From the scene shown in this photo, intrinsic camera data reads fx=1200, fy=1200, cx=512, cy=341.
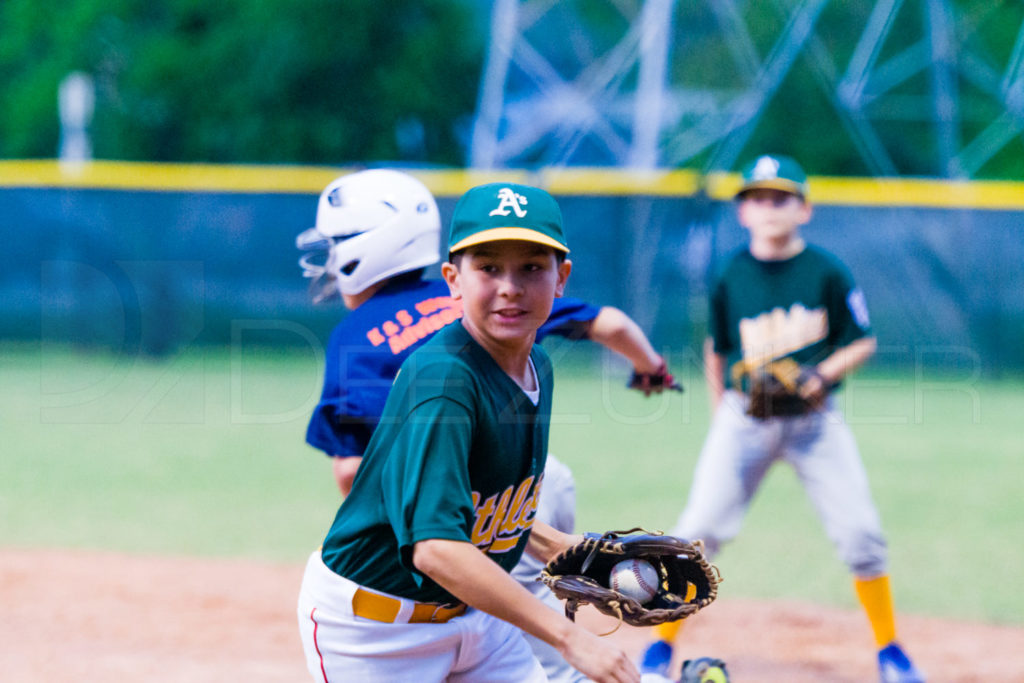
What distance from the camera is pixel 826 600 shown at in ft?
18.5

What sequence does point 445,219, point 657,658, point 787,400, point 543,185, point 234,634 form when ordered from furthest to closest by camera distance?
point 543,185
point 445,219
point 234,634
point 787,400
point 657,658

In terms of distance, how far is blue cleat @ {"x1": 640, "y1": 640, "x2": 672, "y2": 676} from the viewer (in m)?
4.39

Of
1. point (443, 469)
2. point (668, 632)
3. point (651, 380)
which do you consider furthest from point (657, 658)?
point (443, 469)

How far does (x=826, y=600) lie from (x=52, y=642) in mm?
3441

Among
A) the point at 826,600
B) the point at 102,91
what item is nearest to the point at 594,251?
the point at 826,600

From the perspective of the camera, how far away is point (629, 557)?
2.61 meters

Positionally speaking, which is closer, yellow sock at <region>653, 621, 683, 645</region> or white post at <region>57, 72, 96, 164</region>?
yellow sock at <region>653, 621, 683, 645</region>

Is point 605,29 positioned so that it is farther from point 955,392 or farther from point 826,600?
point 826,600

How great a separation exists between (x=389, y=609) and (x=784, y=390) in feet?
8.46

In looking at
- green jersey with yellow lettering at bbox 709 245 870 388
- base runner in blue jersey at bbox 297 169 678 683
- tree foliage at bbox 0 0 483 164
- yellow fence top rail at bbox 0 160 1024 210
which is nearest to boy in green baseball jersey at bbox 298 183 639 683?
base runner in blue jersey at bbox 297 169 678 683

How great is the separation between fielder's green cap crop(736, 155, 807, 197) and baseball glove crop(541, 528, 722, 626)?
259 centimetres

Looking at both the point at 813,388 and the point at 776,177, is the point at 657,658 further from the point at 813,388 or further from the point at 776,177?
the point at 776,177

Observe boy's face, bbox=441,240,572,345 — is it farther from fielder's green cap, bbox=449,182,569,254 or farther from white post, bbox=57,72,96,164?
white post, bbox=57,72,96,164

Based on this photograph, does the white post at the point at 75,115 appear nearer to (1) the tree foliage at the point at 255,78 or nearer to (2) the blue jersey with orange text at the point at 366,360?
(1) the tree foliage at the point at 255,78
